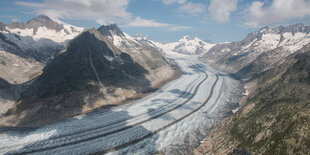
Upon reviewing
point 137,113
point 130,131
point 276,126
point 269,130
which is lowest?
point 130,131

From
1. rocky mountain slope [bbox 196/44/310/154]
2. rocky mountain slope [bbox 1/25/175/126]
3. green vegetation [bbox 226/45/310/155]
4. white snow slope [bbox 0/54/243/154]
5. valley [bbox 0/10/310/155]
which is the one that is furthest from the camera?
rocky mountain slope [bbox 1/25/175/126]

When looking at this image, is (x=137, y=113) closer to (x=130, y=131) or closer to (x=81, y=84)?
(x=130, y=131)

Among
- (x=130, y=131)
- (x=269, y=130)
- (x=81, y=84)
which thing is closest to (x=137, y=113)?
(x=130, y=131)

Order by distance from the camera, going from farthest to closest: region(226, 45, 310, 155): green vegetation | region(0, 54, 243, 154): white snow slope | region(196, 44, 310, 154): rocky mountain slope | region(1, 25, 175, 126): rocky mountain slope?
region(1, 25, 175, 126): rocky mountain slope, region(0, 54, 243, 154): white snow slope, region(196, 44, 310, 154): rocky mountain slope, region(226, 45, 310, 155): green vegetation

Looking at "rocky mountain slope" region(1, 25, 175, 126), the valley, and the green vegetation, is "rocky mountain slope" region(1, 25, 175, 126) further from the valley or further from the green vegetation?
the green vegetation

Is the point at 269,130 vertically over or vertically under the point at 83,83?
under

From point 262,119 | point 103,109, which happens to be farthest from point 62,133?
point 262,119

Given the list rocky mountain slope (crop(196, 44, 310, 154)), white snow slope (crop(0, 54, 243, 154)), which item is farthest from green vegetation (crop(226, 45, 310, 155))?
white snow slope (crop(0, 54, 243, 154))
